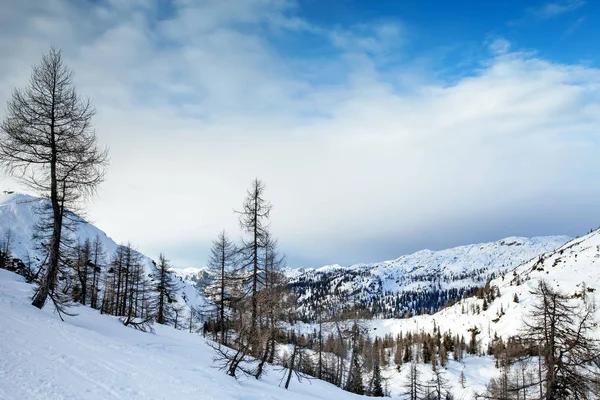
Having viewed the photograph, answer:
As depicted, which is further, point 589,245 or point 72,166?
point 589,245

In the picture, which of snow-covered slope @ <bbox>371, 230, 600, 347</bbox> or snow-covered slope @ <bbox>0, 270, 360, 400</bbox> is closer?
snow-covered slope @ <bbox>0, 270, 360, 400</bbox>

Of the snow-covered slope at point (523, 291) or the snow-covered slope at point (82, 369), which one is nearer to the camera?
the snow-covered slope at point (82, 369)

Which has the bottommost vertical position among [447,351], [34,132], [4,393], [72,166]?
[447,351]

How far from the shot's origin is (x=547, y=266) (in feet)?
549

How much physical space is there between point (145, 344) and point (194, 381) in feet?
18.6

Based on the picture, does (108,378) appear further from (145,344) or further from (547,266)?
(547,266)

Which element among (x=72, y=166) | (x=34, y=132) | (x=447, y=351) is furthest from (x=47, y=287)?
(x=447, y=351)

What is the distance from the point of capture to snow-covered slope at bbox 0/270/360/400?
7.43 meters

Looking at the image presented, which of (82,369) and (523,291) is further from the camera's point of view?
(523,291)

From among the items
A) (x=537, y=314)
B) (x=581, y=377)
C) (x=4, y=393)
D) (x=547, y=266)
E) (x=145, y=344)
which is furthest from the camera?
(x=547, y=266)

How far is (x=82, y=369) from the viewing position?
8.90 m

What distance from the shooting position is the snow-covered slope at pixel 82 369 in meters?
7.43

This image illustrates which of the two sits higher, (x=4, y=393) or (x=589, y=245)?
(x=589, y=245)

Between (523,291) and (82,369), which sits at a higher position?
(82,369)
